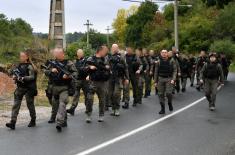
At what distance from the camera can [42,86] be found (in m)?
22.8

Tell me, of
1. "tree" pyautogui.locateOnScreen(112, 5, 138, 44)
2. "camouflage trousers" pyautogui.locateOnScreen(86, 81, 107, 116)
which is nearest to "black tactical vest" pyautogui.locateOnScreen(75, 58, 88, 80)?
"camouflage trousers" pyautogui.locateOnScreen(86, 81, 107, 116)

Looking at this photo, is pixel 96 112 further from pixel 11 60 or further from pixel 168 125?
pixel 11 60

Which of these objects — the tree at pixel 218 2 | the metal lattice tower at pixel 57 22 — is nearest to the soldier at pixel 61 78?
the metal lattice tower at pixel 57 22

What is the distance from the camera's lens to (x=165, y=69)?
15.5 metres

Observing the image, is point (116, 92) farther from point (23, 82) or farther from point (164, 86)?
point (23, 82)

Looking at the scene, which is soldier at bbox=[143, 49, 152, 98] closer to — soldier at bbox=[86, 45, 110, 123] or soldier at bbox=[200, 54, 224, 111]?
soldier at bbox=[200, 54, 224, 111]

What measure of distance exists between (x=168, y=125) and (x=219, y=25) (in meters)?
52.5

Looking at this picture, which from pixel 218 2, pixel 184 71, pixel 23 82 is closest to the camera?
pixel 23 82

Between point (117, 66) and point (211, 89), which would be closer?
point (117, 66)

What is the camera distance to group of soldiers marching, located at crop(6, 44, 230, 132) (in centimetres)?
1210

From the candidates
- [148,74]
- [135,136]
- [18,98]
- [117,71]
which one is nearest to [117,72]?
[117,71]

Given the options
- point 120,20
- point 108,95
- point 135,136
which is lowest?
point 135,136

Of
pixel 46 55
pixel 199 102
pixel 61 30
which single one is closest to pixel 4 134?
pixel 199 102

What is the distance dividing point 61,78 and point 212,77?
19.2 ft
